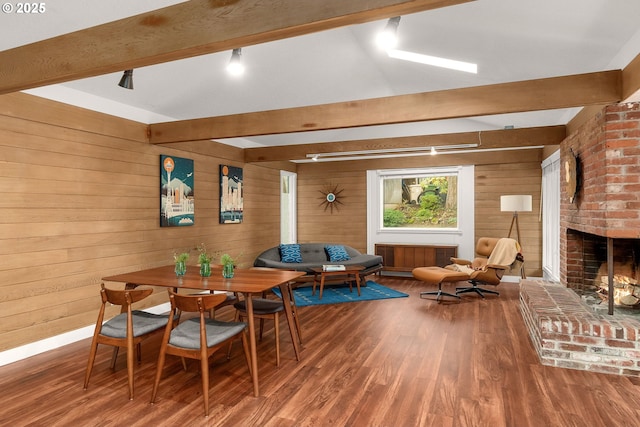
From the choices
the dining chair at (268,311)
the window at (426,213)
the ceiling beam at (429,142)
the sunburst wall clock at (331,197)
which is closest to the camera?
the dining chair at (268,311)

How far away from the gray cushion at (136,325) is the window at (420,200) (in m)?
5.92

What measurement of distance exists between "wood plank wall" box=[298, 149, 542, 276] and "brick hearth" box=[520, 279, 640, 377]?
12.3 ft

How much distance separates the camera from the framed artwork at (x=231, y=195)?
6.24 metres

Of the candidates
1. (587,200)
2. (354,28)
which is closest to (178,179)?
(354,28)

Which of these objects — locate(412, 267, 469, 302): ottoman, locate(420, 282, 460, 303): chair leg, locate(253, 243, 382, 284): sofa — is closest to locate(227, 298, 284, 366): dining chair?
locate(253, 243, 382, 284): sofa

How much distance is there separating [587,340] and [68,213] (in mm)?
5013

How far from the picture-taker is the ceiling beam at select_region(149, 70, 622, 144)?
3.16 m

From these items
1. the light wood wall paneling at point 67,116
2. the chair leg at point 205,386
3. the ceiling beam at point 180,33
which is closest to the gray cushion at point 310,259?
the light wood wall paneling at point 67,116

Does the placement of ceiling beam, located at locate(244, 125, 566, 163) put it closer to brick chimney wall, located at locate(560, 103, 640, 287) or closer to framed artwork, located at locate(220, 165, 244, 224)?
framed artwork, located at locate(220, 165, 244, 224)

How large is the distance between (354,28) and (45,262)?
3.88m

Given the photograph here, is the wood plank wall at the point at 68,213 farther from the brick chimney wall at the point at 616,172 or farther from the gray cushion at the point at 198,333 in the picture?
the brick chimney wall at the point at 616,172

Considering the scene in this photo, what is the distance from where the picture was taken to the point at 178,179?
17.5 feet

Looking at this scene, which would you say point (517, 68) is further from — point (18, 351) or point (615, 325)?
point (18, 351)

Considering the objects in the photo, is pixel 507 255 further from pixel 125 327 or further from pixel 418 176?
pixel 125 327
